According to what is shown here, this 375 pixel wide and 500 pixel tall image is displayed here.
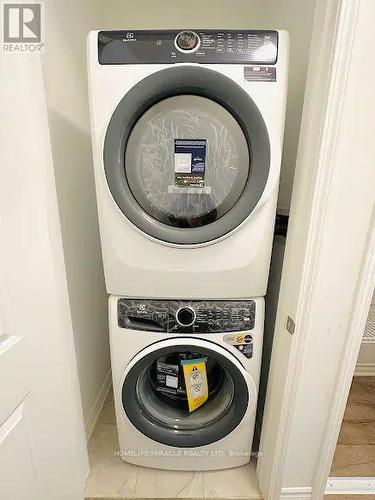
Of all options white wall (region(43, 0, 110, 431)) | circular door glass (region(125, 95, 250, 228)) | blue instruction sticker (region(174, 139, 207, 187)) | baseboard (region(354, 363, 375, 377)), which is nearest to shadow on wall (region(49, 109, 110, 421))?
white wall (region(43, 0, 110, 431))

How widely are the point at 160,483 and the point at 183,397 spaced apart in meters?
0.37

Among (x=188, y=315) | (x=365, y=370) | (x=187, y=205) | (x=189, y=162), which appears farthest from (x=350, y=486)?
(x=189, y=162)

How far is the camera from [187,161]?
3.08 feet

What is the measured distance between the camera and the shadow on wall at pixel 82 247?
1124 millimetres

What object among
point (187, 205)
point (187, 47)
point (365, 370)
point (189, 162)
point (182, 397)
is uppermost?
point (187, 47)

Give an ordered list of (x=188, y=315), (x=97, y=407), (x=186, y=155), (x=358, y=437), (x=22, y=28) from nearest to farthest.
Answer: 1. (x=22, y=28)
2. (x=186, y=155)
3. (x=188, y=315)
4. (x=358, y=437)
5. (x=97, y=407)

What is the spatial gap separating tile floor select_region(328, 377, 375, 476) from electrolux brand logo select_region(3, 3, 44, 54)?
76.9 inches

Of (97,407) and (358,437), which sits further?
(97,407)

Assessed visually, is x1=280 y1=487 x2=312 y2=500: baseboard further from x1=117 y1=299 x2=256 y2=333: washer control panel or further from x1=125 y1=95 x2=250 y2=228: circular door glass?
x1=125 y1=95 x2=250 y2=228: circular door glass

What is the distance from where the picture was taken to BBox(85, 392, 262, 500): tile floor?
3.95 ft

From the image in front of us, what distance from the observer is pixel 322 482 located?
112cm

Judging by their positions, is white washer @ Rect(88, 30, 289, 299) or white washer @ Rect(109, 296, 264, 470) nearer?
white washer @ Rect(88, 30, 289, 299)

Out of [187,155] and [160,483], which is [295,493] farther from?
[187,155]

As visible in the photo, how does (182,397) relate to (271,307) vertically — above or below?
below
